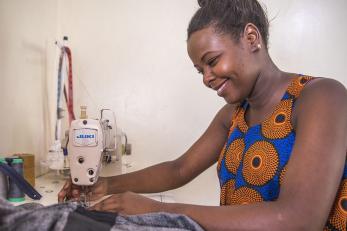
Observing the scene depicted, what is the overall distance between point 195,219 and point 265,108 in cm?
51

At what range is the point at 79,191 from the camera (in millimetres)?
1284

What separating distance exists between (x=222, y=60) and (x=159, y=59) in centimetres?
117

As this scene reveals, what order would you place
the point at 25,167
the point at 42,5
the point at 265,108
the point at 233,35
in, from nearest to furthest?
the point at 233,35 → the point at 265,108 → the point at 25,167 → the point at 42,5

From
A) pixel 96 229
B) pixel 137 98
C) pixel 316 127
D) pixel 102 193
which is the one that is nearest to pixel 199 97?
pixel 137 98

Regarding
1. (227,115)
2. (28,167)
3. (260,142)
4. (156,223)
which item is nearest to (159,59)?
(227,115)

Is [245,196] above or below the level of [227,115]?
below

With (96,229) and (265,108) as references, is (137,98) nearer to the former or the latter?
(265,108)

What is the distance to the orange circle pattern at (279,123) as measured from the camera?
96cm

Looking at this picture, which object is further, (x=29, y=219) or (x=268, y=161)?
(x=268, y=161)

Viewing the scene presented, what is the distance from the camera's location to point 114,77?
2139mm

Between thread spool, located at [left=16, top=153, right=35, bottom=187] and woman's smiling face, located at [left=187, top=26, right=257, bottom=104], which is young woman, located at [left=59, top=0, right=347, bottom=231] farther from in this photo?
thread spool, located at [left=16, top=153, right=35, bottom=187]

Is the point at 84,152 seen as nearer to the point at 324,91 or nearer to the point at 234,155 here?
the point at 234,155

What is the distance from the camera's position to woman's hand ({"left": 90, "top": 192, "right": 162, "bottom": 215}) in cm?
82

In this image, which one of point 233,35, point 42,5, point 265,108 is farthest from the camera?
point 42,5
